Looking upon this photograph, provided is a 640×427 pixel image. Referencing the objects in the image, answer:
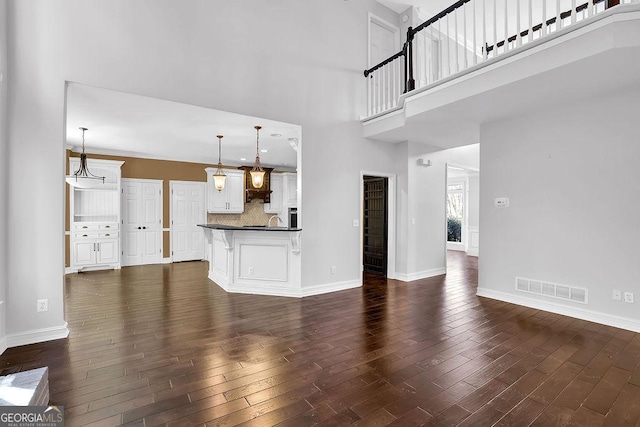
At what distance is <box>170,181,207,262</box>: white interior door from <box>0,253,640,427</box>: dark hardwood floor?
11.9 ft

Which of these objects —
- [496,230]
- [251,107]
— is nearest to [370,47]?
[251,107]

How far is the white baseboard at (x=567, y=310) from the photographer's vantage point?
3.46m

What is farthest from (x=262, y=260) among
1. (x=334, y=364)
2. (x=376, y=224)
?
(x=376, y=224)

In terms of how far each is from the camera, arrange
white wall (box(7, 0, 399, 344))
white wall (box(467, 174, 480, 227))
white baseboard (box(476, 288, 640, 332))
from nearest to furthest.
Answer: white wall (box(7, 0, 399, 344))
white baseboard (box(476, 288, 640, 332))
white wall (box(467, 174, 480, 227))

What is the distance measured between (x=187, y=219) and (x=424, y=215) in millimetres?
6020

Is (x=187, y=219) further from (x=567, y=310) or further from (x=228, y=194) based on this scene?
(x=567, y=310)

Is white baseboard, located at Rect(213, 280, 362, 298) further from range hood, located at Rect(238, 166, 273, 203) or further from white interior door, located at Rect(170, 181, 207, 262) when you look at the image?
range hood, located at Rect(238, 166, 273, 203)

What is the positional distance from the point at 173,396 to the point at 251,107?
3.55 meters

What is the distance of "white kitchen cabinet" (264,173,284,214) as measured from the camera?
929 centimetres

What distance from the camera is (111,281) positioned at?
5734 mm

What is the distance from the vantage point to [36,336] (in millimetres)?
3064

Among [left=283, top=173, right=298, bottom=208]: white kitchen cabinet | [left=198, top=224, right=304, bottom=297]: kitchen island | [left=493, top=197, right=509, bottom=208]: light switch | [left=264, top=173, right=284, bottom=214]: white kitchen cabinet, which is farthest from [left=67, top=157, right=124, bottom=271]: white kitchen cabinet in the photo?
[left=493, top=197, right=509, bottom=208]: light switch

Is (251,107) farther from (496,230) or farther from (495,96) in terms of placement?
(496,230)

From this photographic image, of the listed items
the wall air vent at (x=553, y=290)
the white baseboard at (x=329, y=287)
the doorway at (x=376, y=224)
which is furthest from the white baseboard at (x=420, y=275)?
the wall air vent at (x=553, y=290)
